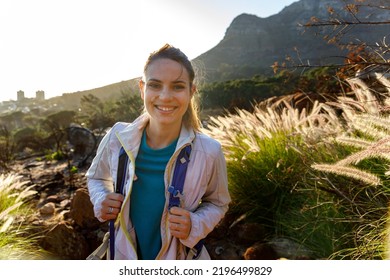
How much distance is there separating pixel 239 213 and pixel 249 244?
0.34 metres

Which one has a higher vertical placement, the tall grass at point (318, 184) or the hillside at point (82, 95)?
the hillside at point (82, 95)

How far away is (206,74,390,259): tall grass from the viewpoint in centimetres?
206

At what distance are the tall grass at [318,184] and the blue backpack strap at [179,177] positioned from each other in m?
0.62

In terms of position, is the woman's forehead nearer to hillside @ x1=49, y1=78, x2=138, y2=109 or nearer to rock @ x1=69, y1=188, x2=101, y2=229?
rock @ x1=69, y1=188, x2=101, y2=229

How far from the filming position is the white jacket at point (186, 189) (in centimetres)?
158

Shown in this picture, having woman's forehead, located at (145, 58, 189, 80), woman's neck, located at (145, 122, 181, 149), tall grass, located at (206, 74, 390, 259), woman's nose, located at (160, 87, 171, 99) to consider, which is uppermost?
woman's forehead, located at (145, 58, 189, 80)

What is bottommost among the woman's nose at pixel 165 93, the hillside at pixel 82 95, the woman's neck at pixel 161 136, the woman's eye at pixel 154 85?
the woman's neck at pixel 161 136

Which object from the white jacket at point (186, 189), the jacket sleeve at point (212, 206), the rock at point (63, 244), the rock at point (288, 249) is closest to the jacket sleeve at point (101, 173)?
the white jacket at point (186, 189)

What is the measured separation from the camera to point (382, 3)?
189 cm

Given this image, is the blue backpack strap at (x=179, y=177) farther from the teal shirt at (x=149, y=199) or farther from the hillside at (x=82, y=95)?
the hillside at (x=82, y=95)

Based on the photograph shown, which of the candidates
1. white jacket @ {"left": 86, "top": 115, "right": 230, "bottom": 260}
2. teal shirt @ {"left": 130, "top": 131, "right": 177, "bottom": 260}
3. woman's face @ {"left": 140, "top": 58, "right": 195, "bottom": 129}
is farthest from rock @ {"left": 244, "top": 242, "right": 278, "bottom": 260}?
woman's face @ {"left": 140, "top": 58, "right": 195, "bottom": 129}

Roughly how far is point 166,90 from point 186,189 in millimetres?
410

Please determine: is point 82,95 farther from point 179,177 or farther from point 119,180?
point 179,177

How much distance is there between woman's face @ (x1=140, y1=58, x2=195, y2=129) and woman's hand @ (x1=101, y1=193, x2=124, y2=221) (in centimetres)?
35
